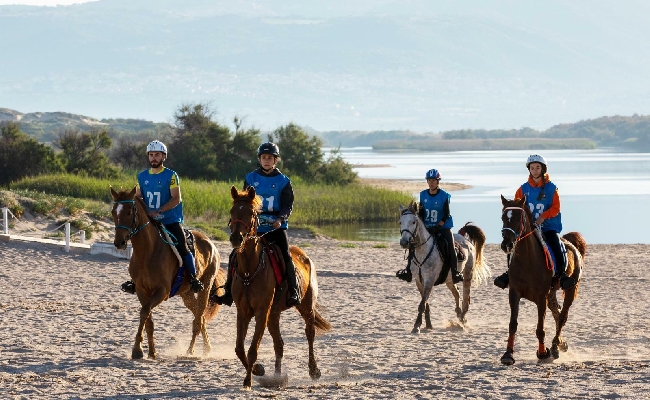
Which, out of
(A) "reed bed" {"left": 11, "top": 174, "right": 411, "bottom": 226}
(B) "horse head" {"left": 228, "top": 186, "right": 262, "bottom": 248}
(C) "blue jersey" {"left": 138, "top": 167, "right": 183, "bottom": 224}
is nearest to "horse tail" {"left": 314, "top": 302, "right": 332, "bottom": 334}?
(B) "horse head" {"left": 228, "top": 186, "right": 262, "bottom": 248}

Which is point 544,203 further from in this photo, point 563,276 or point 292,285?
point 292,285

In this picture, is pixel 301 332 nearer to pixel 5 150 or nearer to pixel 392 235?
pixel 392 235

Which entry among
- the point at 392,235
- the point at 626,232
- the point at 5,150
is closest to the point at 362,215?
the point at 392,235

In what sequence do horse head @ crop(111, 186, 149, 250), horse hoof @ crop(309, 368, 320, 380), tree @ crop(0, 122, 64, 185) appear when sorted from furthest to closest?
tree @ crop(0, 122, 64, 185)
horse head @ crop(111, 186, 149, 250)
horse hoof @ crop(309, 368, 320, 380)

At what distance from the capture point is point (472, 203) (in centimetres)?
5584

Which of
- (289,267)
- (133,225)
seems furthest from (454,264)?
(133,225)

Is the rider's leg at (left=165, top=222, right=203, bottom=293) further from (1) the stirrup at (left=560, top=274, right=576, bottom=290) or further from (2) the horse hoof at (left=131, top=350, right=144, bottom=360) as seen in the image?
(1) the stirrup at (left=560, top=274, right=576, bottom=290)

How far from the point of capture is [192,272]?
466 inches

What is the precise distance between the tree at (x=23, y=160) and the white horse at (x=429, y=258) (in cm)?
2954

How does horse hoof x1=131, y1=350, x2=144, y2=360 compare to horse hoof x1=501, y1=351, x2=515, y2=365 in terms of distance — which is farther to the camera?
horse hoof x1=131, y1=350, x2=144, y2=360

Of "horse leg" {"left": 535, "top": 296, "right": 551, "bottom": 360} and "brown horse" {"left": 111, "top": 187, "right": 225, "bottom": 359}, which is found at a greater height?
"brown horse" {"left": 111, "top": 187, "right": 225, "bottom": 359}

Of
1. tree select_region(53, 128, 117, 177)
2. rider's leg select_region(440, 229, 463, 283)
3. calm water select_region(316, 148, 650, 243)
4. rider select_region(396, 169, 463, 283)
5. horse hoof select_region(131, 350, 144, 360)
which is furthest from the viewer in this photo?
tree select_region(53, 128, 117, 177)

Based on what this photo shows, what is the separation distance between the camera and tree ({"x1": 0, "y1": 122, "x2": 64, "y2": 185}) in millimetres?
42531

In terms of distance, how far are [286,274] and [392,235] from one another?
27774mm
